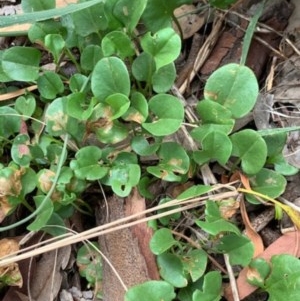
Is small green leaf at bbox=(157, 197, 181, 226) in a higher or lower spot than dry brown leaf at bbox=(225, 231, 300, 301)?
higher

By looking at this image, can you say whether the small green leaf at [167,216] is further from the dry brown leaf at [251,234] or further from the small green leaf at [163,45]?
the small green leaf at [163,45]

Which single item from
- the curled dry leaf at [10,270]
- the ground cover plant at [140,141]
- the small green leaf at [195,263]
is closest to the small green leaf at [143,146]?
the ground cover plant at [140,141]

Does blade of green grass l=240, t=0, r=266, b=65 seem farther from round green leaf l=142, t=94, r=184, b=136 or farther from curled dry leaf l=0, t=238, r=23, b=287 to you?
curled dry leaf l=0, t=238, r=23, b=287

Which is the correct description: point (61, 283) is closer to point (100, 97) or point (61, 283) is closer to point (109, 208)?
point (109, 208)

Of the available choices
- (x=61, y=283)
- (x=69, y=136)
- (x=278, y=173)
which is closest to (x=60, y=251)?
(x=61, y=283)

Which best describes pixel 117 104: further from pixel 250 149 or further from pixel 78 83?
pixel 250 149

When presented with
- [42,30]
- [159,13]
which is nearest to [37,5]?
[42,30]

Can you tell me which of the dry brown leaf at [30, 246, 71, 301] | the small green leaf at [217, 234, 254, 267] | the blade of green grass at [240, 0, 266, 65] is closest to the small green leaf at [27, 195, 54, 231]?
the dry brown leaf at [30, 246, 71, 301]
